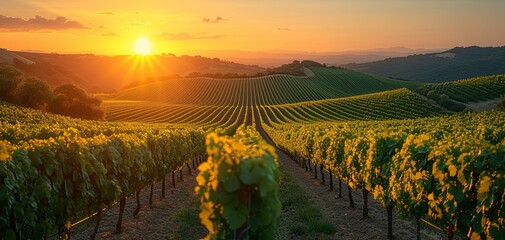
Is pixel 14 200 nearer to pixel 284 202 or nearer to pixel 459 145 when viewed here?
pixel 459 145

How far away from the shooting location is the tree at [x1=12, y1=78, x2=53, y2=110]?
63.8 meters

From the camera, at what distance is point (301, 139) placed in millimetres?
32281

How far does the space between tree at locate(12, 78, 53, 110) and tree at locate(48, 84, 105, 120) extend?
2.82 meters

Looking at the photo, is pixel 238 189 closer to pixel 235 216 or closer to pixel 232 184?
pixel 232 184

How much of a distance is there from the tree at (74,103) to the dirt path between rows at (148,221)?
174 ft

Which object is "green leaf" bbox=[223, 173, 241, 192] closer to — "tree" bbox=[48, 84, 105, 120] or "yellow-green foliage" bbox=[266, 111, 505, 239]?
"yellow-green foliage" bbox=[266, 111, 505, 239]

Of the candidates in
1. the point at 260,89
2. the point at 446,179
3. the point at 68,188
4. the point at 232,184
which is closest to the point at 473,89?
the point at 260,89

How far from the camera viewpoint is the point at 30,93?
64.0 m

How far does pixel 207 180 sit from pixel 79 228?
11208 mm

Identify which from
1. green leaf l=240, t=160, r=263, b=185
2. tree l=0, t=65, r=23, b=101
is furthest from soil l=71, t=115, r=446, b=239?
tree l=0, t=65, r=23, b=101

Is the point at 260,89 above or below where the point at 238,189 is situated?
below

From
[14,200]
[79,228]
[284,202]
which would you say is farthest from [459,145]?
[79,228]

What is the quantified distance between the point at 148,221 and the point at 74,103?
198 feet

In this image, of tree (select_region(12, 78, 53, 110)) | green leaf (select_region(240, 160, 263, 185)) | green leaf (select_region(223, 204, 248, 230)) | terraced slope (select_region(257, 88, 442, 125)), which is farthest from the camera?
terraced slope (select_region(257, 88, 442, 125))
